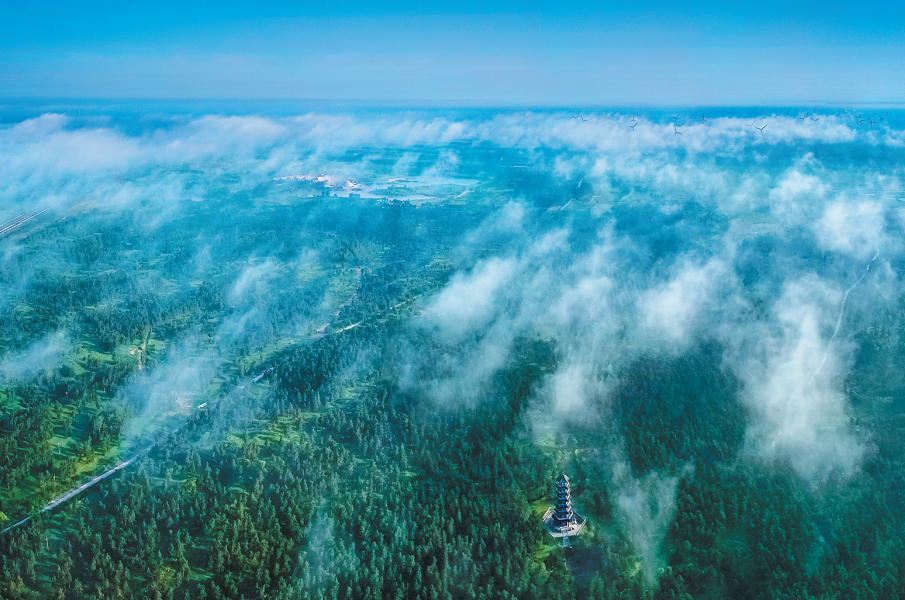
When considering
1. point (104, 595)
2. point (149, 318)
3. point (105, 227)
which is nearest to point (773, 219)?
point (149, 318)

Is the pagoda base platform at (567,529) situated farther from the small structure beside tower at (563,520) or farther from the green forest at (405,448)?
the green forest at (405,448)

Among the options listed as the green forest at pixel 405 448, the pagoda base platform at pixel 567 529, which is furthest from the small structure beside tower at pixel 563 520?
the green forest at pixel 405 448

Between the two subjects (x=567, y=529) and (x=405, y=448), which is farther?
(x=405, y=448)

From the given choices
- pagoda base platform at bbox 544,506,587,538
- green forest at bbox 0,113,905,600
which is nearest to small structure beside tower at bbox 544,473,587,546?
pagoda base platform at bbox 544,506,587,538

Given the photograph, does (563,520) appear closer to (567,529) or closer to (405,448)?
(567,529)

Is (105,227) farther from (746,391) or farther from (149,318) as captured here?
(746,391)

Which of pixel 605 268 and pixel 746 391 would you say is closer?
pixel 746 391

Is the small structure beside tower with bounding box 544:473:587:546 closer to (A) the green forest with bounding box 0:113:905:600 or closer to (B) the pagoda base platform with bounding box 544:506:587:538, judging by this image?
(B) the pagoda base platform with bounding box 544:506:587:538

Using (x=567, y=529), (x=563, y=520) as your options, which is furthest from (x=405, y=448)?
(x=567, y=529)
